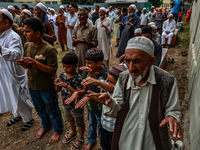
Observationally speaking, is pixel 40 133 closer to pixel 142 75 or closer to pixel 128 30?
pixel 142 75

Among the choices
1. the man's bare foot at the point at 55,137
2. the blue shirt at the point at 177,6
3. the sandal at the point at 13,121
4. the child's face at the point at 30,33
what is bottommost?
the man's bare foot at the point at 55,137

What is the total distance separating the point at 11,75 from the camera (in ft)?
9.21

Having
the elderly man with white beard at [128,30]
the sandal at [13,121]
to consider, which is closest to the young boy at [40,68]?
the sandal at [13,121]

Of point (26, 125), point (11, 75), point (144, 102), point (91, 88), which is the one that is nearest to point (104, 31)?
point (11, 75)

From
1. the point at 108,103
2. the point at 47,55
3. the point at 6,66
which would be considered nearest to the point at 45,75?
the point at 47,55

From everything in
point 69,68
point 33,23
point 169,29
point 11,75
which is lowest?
point 11,75

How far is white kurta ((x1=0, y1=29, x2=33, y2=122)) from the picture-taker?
2.61m

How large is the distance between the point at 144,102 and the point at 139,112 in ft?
0.37

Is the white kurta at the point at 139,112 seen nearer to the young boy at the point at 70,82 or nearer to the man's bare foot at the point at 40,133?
the young boy at the point at 70,82

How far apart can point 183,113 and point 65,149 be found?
2.70 meters

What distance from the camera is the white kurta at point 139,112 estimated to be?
137cm

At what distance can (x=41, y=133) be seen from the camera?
3.05 meters

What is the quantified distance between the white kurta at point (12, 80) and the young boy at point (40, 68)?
0.25 meters

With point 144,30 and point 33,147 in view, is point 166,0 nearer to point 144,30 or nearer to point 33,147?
point 144,30
